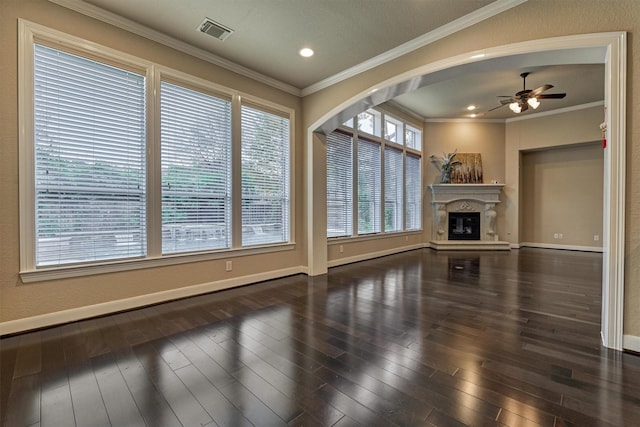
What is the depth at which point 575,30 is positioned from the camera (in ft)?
7.73

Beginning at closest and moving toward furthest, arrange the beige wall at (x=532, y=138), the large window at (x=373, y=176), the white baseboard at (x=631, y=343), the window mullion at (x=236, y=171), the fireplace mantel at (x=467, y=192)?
the white baseboard at (x=631, y=343), the window mullion at (x=236, y=171), the large window at (x=373, y=176), the beige wall at (x=532, y=138), the fireplace mantel at (x=467, y=192)

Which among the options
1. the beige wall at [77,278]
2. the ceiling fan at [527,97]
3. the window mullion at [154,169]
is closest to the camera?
the beige wall at [77,278]

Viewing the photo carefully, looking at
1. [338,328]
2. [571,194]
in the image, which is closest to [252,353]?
[338,328]

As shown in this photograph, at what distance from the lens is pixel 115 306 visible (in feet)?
9.86

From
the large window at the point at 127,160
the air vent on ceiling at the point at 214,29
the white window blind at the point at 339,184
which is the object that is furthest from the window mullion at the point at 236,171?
the white window blind at the point at 339,184

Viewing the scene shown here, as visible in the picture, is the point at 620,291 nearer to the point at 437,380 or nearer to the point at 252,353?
the point at 437,380

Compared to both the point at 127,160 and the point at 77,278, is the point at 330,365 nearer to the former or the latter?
the point at 77,278

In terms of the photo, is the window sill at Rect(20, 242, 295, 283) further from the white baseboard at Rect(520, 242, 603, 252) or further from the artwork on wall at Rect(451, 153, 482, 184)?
the white baseboard at Rect(520, 242, 603, 252)

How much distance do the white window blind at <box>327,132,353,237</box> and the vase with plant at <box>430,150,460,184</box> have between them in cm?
336

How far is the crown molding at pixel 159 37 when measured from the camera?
2795 millimetres

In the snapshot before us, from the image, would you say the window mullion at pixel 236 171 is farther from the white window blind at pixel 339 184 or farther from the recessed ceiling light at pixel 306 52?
the white window blind at pixel 339 184

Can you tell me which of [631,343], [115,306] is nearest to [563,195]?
[631,343]

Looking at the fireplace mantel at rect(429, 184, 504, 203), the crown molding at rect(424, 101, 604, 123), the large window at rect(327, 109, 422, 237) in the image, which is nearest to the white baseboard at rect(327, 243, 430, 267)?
the large window at rect(327, 109, 422, 237)

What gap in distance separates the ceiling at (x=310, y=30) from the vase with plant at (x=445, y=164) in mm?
4125
